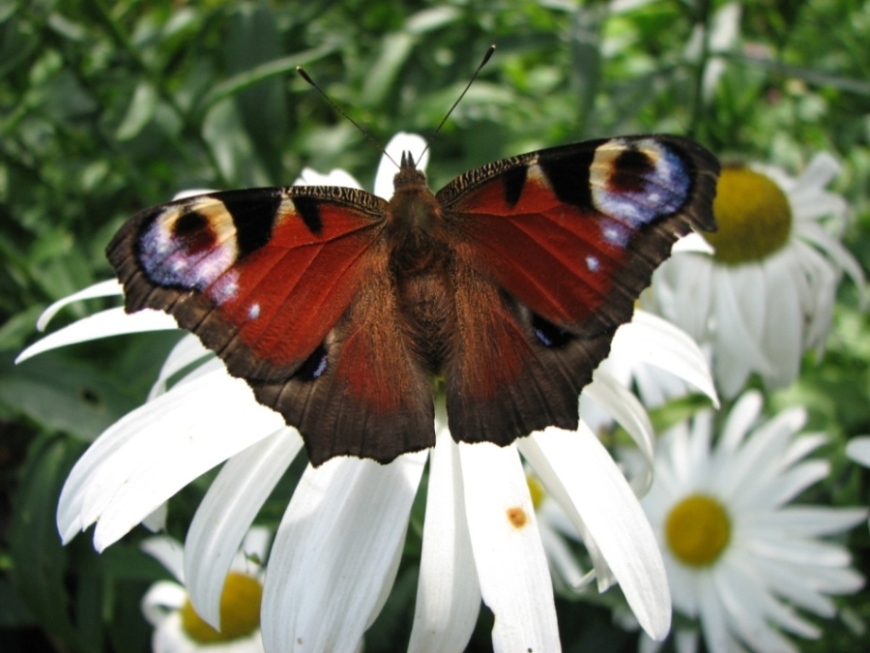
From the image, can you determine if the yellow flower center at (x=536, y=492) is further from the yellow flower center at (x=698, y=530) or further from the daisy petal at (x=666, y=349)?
the daisy petal at (x=666, y=349)

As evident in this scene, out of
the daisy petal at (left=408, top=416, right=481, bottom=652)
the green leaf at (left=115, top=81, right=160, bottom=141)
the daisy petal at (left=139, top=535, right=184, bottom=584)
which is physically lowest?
the daisy petal at (left=139, top=535, right=184, bottom=584)

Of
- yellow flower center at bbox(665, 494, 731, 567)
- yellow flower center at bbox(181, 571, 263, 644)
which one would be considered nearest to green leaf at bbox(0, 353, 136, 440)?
yellow flower center at bbox(181, 571, 263, 644)

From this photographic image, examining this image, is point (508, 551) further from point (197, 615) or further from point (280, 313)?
point (197, 615)

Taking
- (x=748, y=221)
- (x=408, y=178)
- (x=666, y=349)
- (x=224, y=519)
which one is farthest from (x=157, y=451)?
(x=748, y=221)

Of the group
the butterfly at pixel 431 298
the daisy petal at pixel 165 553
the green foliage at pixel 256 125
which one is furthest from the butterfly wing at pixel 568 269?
the daisy petal at pixel 165 553

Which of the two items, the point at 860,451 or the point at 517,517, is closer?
the point at 517,517

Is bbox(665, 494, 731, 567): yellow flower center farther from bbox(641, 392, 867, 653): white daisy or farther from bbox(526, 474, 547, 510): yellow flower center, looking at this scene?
bbox(526, 474, 547, 510): yellow flower center

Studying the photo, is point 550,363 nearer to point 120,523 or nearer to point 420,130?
point 120,523
